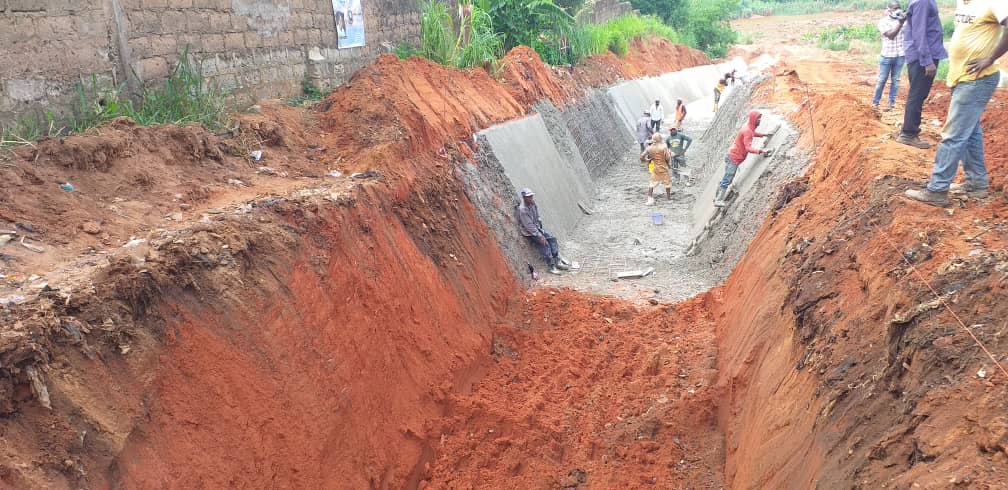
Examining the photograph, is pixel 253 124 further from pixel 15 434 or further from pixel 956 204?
pixel 956 204

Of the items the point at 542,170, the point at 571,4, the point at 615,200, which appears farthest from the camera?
the point at 571,4

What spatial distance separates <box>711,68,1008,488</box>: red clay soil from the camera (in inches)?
128

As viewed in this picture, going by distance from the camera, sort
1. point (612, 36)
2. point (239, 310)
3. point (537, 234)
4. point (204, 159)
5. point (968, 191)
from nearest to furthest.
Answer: point (239, 310), point (968, 191), point (204, 159), point (537, 234), point (612, 36)

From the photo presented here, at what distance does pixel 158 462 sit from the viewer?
400cm

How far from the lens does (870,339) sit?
429cm

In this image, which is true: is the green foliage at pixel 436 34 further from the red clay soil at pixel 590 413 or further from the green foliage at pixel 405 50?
the red clay soil at pixel 590 413

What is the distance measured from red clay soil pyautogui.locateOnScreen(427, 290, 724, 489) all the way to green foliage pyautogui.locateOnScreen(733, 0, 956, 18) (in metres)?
48.7

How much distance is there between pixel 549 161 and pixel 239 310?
338 inches

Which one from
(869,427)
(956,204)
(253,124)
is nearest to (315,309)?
(253,124)

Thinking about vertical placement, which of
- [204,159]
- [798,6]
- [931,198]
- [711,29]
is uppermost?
[798,6]

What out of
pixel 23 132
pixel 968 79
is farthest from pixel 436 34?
pixel 968 79

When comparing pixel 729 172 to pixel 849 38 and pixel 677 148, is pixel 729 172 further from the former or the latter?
pixel 849 38

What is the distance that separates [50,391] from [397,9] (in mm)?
9313

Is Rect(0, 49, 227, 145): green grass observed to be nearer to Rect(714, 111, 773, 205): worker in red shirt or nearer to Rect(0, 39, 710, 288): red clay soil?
Rect(0, 39, 710, 288): red clay soil
